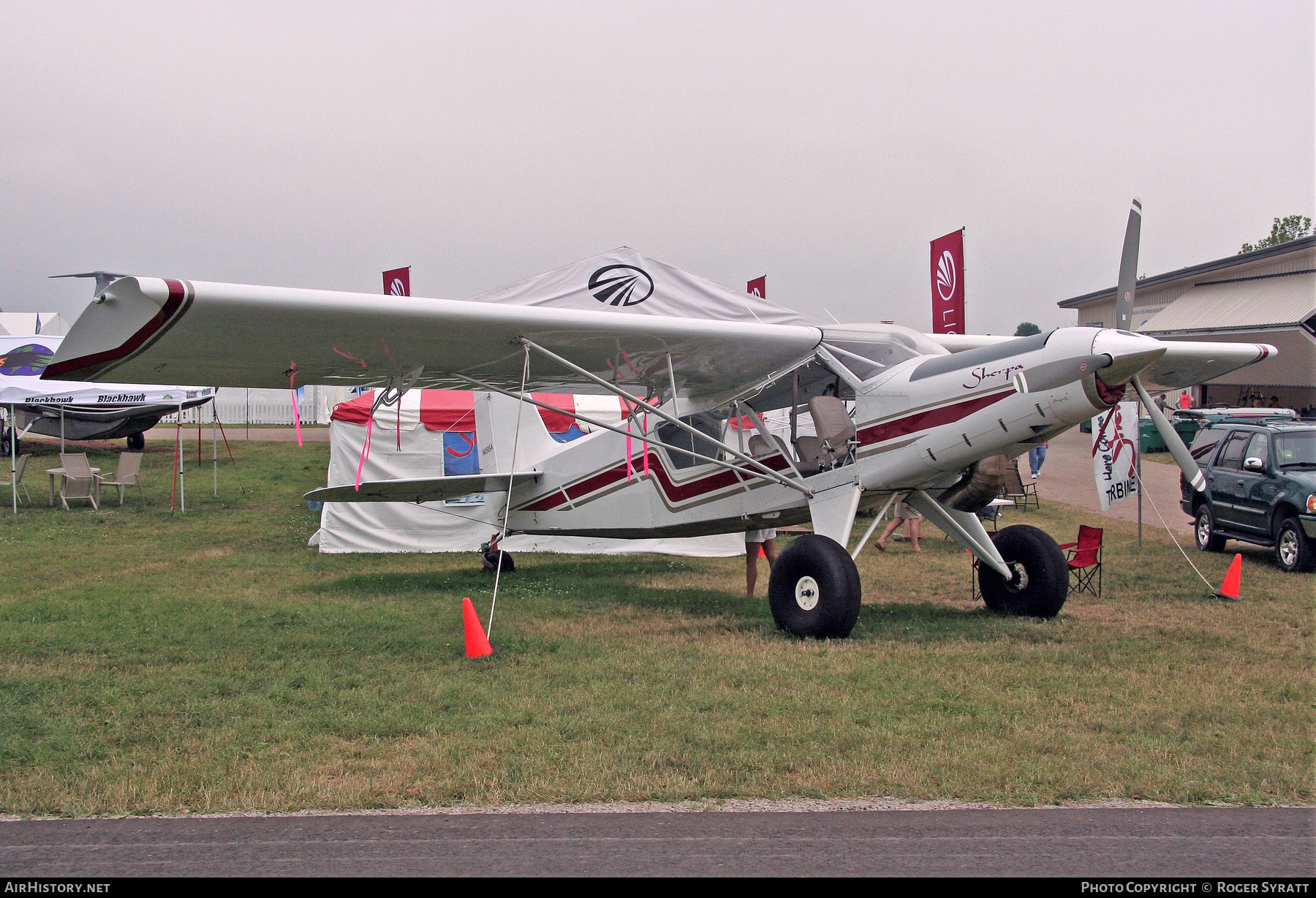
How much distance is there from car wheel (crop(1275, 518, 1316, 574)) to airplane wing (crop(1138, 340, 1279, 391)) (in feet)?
8.20

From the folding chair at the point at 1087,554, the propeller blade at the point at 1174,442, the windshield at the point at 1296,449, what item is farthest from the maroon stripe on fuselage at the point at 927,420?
the windshield at the point at 1296,449

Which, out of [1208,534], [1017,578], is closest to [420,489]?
[1017,578]

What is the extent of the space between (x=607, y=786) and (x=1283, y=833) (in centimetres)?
286

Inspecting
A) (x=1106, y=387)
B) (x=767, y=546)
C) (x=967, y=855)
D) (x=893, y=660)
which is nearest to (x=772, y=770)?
(x=967, y=855)

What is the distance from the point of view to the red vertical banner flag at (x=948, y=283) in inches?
642

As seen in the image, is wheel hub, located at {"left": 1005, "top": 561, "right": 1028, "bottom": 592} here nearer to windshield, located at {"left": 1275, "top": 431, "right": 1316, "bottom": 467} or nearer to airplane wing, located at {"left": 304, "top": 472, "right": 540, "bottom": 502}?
airplane wing, located at {"left": 304, "top": 472, "right": 540, "bottom": 502}

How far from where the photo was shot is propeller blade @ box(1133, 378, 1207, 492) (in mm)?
7969

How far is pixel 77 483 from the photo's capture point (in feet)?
61.1

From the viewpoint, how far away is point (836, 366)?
8422mm

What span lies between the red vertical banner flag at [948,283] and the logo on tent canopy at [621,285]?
5.71 meters

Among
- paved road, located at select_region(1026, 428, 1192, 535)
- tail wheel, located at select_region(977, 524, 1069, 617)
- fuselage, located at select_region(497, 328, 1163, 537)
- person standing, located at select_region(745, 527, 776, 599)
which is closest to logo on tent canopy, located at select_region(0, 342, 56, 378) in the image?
fuselage, located at select_region(497, 328, 1163, 537)

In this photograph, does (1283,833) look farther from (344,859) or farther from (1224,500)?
(1224,500)

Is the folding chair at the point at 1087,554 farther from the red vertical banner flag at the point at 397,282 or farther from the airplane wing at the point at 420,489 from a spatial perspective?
the red vertical banner flag at the point at 397,282

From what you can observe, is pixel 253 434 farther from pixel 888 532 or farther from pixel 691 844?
pixel 691 844
